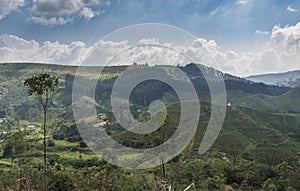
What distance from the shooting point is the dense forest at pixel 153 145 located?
117ft

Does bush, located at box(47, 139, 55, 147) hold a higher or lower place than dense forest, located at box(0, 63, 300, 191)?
lower

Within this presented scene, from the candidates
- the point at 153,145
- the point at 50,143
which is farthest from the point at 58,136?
the point at 153,145

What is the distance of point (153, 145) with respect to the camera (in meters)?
52.8

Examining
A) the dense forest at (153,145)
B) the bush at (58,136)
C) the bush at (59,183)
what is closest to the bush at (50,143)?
the dense forest at (153,145)

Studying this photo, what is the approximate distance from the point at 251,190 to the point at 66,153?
2126 inches

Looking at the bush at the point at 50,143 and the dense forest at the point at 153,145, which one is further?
the bush at the point at 50,143

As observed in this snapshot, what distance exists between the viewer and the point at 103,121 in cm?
11631

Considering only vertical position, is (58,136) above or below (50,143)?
above

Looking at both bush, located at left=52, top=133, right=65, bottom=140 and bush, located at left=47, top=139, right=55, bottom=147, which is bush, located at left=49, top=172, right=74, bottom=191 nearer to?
bush, located at left=47, top=139, right=55, bottom=147

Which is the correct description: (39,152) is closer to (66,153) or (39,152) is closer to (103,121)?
(66,153)

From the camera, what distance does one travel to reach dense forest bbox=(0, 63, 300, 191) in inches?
1399

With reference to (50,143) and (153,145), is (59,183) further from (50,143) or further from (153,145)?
(50,143)

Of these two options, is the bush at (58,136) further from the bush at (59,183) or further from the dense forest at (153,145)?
the bush at (59,183)

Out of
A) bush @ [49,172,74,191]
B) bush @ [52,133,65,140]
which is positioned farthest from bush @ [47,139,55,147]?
bush @ [49,172,74,191]
